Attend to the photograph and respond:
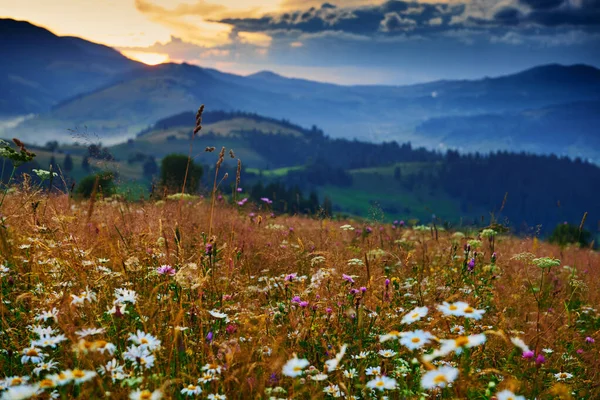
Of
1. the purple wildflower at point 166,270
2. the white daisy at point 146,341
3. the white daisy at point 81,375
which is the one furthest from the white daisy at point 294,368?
the purple wildflower at point 166,270

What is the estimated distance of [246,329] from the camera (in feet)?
12.5

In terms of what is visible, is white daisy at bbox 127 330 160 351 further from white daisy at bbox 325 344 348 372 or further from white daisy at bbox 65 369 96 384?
white daisy at bbox 325 344 348 372

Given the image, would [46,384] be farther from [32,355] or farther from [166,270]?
[166,270]

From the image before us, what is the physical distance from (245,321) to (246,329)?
71mm

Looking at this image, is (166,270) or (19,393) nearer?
(19,393)

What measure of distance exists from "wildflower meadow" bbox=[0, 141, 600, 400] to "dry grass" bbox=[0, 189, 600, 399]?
2 centimetres

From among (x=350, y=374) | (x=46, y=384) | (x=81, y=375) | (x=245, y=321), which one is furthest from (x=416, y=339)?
(x=46, y=384)

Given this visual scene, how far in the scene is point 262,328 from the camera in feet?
12.6

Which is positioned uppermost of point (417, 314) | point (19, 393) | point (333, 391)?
point (417, 314)

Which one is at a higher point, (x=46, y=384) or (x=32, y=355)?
(x=46, y=384)

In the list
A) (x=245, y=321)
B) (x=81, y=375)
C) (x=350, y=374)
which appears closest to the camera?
(x=81, y=375)

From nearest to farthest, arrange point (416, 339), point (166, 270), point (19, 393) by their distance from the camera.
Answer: point (19, 393), point (416, 339), point (166, 270)

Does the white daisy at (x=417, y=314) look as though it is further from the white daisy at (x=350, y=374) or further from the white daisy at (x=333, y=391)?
the white daisy at (x=333, y=391)

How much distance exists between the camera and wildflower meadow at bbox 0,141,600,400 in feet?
9.45
